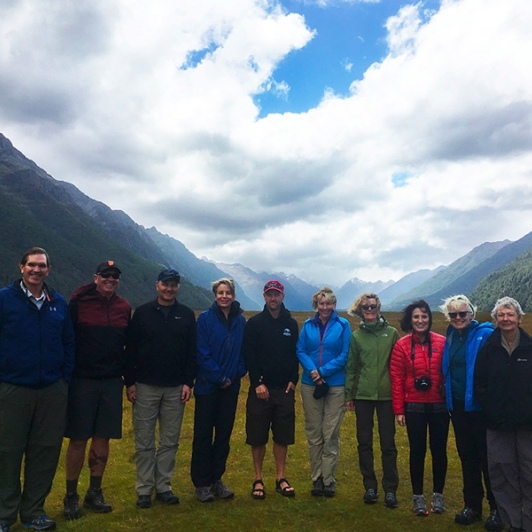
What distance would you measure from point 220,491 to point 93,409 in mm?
3568

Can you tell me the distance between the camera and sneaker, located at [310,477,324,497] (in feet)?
33.3

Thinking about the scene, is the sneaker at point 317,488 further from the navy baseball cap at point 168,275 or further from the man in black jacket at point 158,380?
the navy baseball cap at point 168,275

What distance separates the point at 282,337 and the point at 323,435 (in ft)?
8.22

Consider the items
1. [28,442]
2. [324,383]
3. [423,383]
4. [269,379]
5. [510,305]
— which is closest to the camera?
[28,442]

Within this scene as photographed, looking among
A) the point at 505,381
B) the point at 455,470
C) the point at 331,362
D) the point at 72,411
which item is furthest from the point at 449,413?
the point at 72,411

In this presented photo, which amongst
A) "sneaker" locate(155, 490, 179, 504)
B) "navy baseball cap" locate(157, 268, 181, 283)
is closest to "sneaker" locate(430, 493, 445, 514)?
"sneaker" locate(155, 490, 179, 504)

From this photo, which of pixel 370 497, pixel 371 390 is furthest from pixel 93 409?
pixel 370 497

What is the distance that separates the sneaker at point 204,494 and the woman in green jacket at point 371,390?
349 centimetres

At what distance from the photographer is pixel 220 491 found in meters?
9.86

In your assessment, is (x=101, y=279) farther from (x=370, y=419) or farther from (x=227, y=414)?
(x=370, y=419)

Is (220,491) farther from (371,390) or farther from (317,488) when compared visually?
(371,390)

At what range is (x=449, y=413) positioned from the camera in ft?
29.6

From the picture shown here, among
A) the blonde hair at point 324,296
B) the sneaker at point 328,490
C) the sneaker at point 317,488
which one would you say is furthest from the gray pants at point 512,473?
the blonde hair at point 324,296

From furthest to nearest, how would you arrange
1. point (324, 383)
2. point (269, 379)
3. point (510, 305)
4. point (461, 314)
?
point (269, 379) → point (324, 383) → point (461, 314) → point (510, 305)
